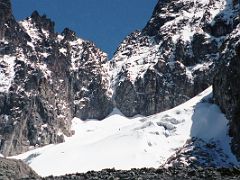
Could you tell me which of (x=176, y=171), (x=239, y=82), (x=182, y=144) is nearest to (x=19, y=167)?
(x=176, y=171)

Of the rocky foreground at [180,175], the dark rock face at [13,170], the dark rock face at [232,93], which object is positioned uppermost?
the dark rock face at [232,93]

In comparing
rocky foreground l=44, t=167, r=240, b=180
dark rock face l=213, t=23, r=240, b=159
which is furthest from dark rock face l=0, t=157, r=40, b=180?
dark rock face l=213, t=23, r=240, b=159

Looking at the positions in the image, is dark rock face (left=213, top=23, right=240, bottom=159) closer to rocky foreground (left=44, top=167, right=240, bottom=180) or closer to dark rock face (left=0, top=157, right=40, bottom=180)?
dark rock face (left=0, top=157, right=40, bottom=180)

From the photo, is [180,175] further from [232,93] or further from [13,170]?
[232,93]

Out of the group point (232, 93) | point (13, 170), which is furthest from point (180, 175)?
point (232, 93)

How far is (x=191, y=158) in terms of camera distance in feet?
563

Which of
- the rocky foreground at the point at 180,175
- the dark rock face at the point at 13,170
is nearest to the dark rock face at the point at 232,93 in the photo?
the dark rock face at the point at 13,170

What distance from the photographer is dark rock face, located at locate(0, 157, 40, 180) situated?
40031 mm

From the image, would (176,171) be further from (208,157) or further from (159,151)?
(159,151)

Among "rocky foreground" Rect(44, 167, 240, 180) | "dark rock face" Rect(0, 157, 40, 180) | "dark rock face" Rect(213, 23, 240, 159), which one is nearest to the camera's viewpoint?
"rocky foreground" Rect(44, 167, 240, 180)

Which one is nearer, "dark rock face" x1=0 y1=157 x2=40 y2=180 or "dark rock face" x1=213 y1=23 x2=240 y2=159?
"dark rock face" x1=0 y1=157 x2=40 y2=180

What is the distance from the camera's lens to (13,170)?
Answer: 43250mm

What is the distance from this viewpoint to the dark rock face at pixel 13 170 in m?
40.0

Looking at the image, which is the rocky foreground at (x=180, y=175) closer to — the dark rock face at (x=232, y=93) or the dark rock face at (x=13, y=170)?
the dark rock face at (x=13, y=170)
